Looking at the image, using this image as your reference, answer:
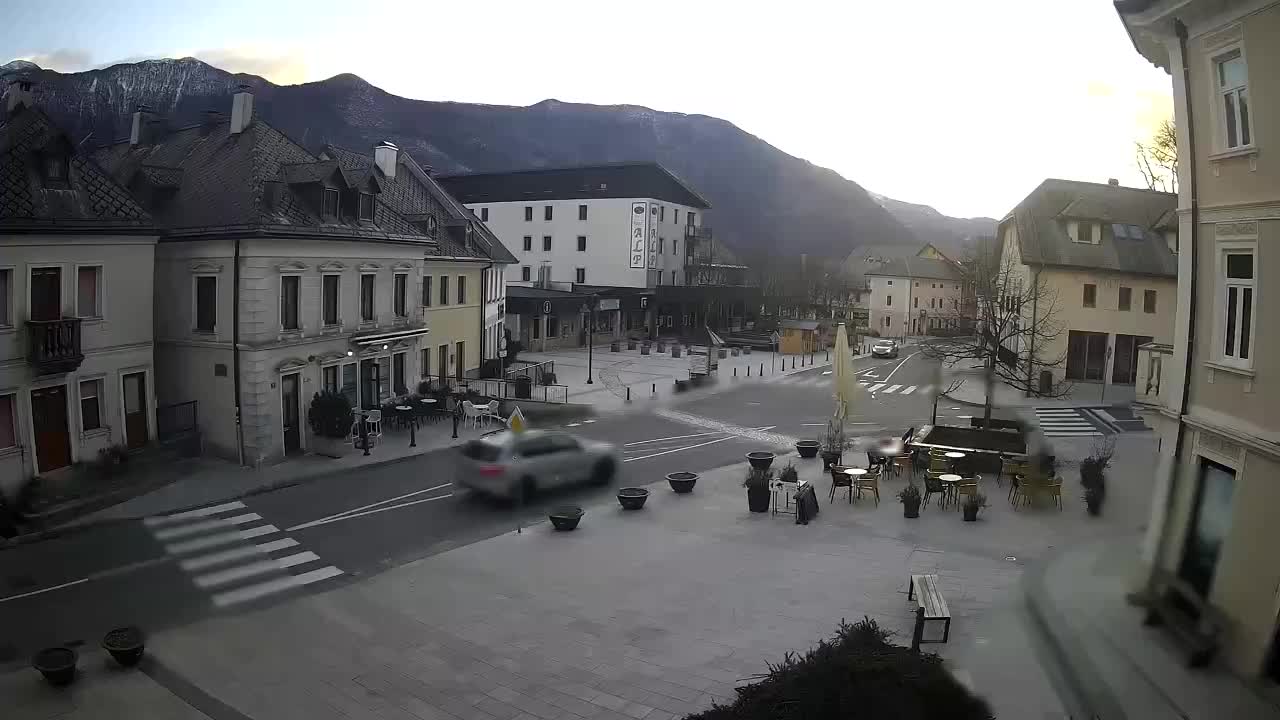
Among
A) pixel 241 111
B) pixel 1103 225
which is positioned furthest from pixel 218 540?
pixel 1103 225

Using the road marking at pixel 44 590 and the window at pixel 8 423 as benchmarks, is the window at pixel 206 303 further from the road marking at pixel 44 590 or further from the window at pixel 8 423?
the road marking at pixel 44 590

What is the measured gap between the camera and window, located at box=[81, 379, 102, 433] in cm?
1733

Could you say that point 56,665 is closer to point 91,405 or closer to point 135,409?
point 91,405

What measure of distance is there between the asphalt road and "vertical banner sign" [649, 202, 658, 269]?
36314 mm

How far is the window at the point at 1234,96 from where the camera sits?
15.9 ft

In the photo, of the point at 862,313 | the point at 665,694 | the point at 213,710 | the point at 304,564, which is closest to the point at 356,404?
the point at 304,564

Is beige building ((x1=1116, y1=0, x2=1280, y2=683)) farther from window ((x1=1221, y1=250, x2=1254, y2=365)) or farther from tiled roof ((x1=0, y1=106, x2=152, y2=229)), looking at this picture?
tiled roof ((x1=0, y1=106, x2=152, y2=229))

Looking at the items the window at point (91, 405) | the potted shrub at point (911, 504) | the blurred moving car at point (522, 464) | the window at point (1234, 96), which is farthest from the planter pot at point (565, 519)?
the window at point (1234, 96)

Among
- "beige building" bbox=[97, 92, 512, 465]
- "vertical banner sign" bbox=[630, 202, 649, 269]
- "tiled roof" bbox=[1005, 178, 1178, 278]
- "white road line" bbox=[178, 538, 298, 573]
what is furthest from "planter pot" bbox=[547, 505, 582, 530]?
"vertical banner sign" bbox=[630, 202, 649, 269]

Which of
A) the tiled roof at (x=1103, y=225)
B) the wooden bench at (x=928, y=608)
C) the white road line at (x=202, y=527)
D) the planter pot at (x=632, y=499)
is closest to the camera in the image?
the wooden bench at (x=928, y=608)

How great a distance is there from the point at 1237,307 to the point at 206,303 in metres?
21.8

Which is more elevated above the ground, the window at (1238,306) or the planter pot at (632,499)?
the window at (1238,306)

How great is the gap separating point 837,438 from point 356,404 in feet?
48.1

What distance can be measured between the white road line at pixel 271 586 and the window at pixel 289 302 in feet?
34.5
